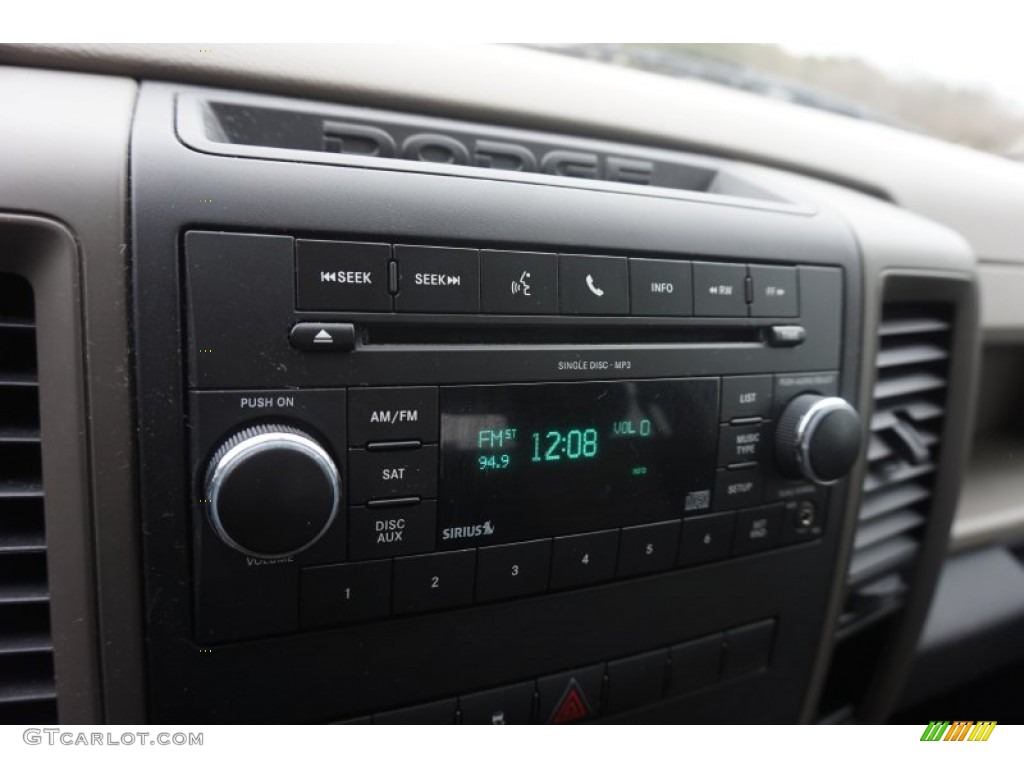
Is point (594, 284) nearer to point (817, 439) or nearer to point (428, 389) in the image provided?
point (428, 389)

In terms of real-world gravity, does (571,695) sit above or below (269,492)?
below

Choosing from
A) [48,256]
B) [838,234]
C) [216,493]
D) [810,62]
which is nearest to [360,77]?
[48,256]

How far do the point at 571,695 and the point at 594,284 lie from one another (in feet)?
1.53

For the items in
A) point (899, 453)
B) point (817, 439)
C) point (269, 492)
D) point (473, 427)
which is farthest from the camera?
point (899, 453)

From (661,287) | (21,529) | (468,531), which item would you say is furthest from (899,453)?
(21,529)

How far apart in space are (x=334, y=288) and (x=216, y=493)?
19 centimetres

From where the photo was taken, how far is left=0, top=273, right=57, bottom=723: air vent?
569 mm

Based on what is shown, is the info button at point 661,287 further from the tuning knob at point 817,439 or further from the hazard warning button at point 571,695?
the hazard warning button at point 571,695

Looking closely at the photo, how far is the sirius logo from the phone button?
0.74 feet

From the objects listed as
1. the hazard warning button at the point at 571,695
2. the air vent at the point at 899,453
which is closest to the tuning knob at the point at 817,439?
the air vent at the point at 899,453

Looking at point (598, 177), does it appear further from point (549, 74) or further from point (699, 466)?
point (699, 466)

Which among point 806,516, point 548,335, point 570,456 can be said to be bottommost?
point 806,516

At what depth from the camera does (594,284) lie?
2.24ft

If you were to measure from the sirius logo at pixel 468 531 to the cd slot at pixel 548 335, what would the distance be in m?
0.18
